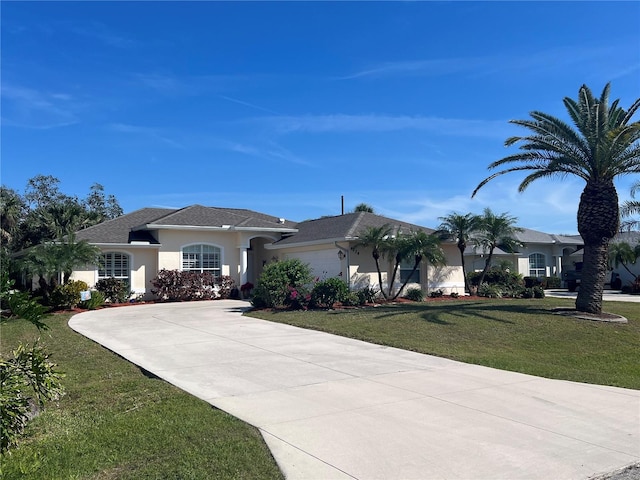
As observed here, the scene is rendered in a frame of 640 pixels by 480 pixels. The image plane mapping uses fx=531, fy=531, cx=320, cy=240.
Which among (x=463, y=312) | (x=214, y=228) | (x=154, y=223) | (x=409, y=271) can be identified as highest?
(x=154, y=223)

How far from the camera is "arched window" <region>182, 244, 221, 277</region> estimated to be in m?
25.6

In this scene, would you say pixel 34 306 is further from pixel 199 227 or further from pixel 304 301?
pixel 199 227

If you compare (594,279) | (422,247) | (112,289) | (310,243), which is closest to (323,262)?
(310,243)

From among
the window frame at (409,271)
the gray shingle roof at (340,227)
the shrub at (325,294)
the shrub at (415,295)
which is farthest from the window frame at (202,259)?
the shrub at (415,295)

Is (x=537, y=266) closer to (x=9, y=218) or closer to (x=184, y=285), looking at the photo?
(x=184, y=285)

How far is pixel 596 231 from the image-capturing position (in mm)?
17250

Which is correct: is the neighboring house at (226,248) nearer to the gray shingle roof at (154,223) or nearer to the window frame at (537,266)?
the gray shingle roof at (154,223)

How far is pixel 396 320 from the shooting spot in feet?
53.8

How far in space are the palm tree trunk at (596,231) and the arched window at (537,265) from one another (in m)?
23.8

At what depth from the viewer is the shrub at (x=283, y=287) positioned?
19844 millimetres

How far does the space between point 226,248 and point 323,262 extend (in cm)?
556

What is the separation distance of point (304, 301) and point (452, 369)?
9964 millimetres

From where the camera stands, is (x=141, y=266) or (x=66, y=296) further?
(x=141, y=266)

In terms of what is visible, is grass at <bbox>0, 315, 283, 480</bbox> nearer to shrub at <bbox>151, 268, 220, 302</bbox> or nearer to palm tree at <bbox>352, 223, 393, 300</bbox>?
palm tree at <bbox>352, 223, 393, 300</bbox>
